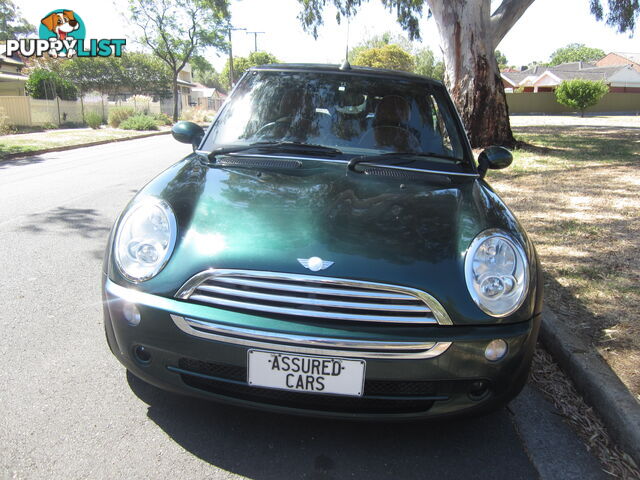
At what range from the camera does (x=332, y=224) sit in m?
2.24

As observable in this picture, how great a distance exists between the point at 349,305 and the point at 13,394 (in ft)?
5.39

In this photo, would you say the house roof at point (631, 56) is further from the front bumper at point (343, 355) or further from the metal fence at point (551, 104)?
the front bumper at point (343, 355)

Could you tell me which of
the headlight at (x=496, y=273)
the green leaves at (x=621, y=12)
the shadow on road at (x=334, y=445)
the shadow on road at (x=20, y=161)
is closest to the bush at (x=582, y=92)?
the green leaves at (x=621, y=12)

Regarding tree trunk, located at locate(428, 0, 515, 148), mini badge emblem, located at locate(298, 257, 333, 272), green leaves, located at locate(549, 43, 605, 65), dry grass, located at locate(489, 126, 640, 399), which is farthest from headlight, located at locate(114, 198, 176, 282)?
green leaves, located at locate(549, 43, 605, 65)

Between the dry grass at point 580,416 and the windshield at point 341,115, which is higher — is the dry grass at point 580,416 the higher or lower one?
the lower one

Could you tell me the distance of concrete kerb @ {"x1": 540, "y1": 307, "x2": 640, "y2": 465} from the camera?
224 cm

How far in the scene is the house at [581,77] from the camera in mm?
62594

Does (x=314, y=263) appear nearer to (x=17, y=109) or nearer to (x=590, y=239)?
(x=590, y=239)

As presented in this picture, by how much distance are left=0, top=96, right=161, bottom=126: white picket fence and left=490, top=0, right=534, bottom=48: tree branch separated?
58.4 ft

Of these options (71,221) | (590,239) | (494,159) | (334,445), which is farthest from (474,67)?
(334,445)

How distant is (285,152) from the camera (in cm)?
301

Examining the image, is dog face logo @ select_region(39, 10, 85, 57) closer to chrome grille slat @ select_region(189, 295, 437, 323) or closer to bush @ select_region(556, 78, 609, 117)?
chrome grille slat @ select_region(189, 295, 437, 323)

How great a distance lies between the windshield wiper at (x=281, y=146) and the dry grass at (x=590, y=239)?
1.77m

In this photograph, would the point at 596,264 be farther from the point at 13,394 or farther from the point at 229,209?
the point at 13,394
